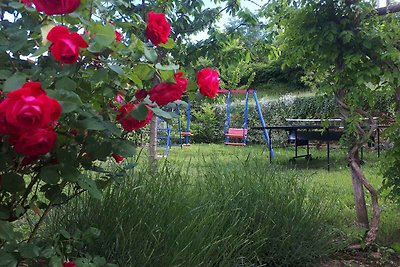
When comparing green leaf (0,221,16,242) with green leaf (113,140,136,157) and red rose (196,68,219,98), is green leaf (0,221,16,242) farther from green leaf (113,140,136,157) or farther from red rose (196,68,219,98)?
red rose (196,68,219,98)

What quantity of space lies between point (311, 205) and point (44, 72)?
6.67 ft

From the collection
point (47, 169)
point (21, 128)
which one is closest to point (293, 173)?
point (47, 169)

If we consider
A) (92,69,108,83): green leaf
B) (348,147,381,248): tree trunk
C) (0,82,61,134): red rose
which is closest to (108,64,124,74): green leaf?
(92,69,108,83): green leaf

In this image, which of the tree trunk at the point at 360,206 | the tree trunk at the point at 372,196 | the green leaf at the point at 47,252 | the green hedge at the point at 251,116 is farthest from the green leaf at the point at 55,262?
the green hedge at the point at 251,116

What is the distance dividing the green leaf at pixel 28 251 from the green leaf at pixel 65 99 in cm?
41

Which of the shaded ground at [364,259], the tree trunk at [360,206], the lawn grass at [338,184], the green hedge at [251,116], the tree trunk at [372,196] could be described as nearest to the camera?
the shaded ground at [364,259]

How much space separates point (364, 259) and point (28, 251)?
2.22m

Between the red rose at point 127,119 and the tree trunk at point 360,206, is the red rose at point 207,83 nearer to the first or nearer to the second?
the red rose at point 127,119

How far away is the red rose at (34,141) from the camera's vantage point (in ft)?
3.19

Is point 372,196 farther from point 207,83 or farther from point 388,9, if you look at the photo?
point 207,83

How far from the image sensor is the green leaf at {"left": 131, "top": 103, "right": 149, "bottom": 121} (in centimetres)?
120

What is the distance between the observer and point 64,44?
102cm

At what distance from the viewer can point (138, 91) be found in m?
1.33

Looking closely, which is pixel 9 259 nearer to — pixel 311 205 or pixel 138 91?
A: pixel 138 91
